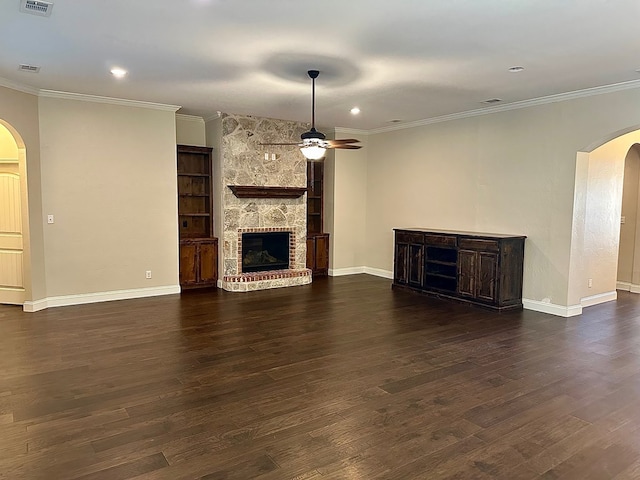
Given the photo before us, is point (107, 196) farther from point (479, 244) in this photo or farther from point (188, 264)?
point (479, 244)

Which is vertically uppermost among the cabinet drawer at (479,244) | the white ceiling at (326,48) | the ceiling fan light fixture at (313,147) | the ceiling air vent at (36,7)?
the white ceiling at (326,48)

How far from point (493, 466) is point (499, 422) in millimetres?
592

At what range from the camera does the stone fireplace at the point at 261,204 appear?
7840 mm

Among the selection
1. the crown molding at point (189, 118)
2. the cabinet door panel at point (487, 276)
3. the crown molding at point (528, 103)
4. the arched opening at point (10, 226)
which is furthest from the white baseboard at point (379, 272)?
the arched opening at point (10, 226)

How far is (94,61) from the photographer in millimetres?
4750

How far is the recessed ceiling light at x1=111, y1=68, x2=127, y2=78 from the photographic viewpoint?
5028 mm

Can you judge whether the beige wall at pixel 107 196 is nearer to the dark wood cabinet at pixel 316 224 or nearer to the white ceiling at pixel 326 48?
the white ceiling at pixel 326 48

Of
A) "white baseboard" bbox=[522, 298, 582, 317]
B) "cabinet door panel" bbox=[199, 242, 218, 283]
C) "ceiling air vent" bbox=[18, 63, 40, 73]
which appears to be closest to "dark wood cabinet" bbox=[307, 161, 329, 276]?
"cabinet door panel" bbox=[199, 242, 218, 283]

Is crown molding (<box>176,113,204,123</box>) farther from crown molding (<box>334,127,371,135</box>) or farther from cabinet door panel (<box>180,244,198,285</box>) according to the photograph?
crown molding (<box>334,127,371,135</box>)

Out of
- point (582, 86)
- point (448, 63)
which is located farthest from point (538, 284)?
point (448, 63)

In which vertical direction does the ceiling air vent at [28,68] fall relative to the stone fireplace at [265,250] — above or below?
above

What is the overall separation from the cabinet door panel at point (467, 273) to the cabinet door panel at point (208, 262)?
4.19 m

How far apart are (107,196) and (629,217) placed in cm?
867

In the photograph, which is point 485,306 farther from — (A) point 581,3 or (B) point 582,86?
(A) point 581,3
